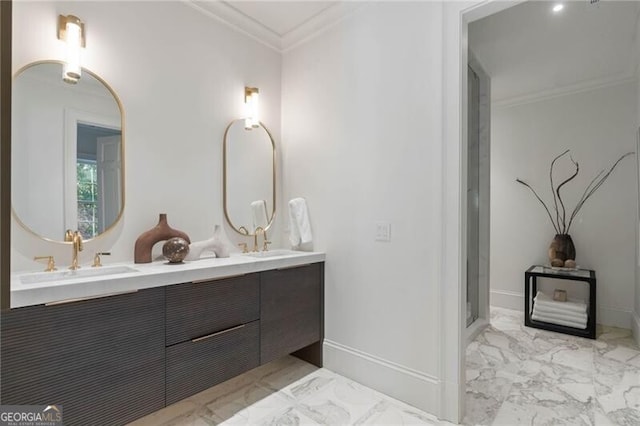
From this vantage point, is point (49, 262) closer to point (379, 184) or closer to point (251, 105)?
point (251, 105)

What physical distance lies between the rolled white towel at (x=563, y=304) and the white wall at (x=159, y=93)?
3.22m

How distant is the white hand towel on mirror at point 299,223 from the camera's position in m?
2.53

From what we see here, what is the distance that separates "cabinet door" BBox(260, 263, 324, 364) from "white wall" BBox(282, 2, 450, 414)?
122mm

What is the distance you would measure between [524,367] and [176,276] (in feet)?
8.58

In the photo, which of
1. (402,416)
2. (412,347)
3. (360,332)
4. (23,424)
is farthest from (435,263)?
(23,424)

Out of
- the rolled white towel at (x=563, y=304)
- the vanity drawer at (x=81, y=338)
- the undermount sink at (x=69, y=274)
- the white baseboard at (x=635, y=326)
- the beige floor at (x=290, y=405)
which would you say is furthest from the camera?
the rolled white towel at (x=563, y=304)

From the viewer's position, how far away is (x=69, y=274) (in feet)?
5.33

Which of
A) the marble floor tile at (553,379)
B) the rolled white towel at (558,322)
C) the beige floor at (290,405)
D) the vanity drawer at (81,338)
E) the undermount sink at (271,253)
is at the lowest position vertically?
the beige floor at (290,405)

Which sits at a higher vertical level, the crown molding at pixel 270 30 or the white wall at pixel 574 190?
the crown molding at pixel 270 30

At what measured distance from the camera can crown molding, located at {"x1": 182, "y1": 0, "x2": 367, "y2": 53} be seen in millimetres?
2305

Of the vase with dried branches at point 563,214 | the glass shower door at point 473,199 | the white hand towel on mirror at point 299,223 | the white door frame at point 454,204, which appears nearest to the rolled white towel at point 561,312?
the vase with dried branches at point 563,214

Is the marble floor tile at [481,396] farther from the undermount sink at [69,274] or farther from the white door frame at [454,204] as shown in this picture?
the undermount sink at [69,274]

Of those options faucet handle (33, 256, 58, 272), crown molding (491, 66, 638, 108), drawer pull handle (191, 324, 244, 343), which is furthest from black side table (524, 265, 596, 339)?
faucet handle (33, 256, 58, 272)

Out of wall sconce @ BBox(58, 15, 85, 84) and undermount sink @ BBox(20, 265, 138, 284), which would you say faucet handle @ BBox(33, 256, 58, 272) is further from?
wall sconce @ BBox(58, 15, 85, 84)
